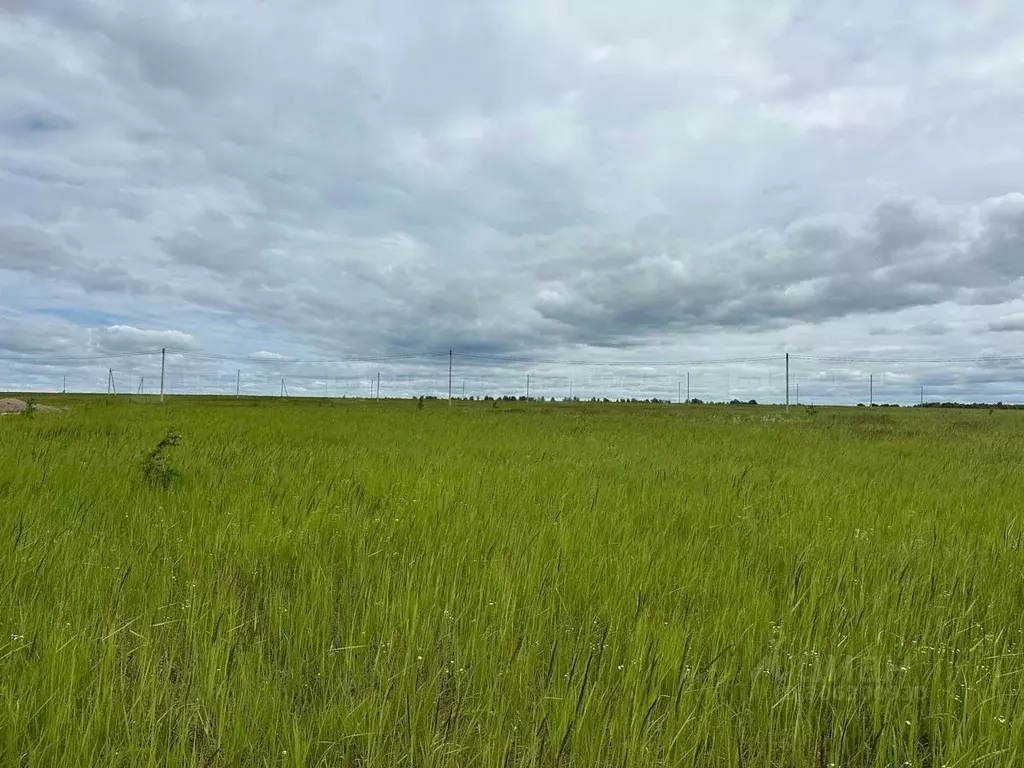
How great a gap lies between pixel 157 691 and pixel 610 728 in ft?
5.77

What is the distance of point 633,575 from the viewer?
363 cm

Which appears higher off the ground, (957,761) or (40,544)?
(40,544)

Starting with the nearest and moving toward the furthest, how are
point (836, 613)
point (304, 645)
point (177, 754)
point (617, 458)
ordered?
point (177, 754)
point (304, 645)
point (836, 613)
point (617, 458)

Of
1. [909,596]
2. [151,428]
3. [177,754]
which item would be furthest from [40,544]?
[151,428]

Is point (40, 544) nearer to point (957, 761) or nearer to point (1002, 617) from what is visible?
point (957, 761)

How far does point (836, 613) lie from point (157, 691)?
3401mm

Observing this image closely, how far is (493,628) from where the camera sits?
279 cm

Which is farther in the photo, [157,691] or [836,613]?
[836,613]

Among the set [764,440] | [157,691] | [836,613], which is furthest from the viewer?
[764,440]

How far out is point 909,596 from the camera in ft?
10.5

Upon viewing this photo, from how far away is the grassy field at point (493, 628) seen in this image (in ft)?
6.48

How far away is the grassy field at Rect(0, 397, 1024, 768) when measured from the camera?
197cm

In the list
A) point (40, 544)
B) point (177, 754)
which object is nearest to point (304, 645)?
point (177, 754)

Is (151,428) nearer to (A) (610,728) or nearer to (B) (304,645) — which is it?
(B) (304,645)
